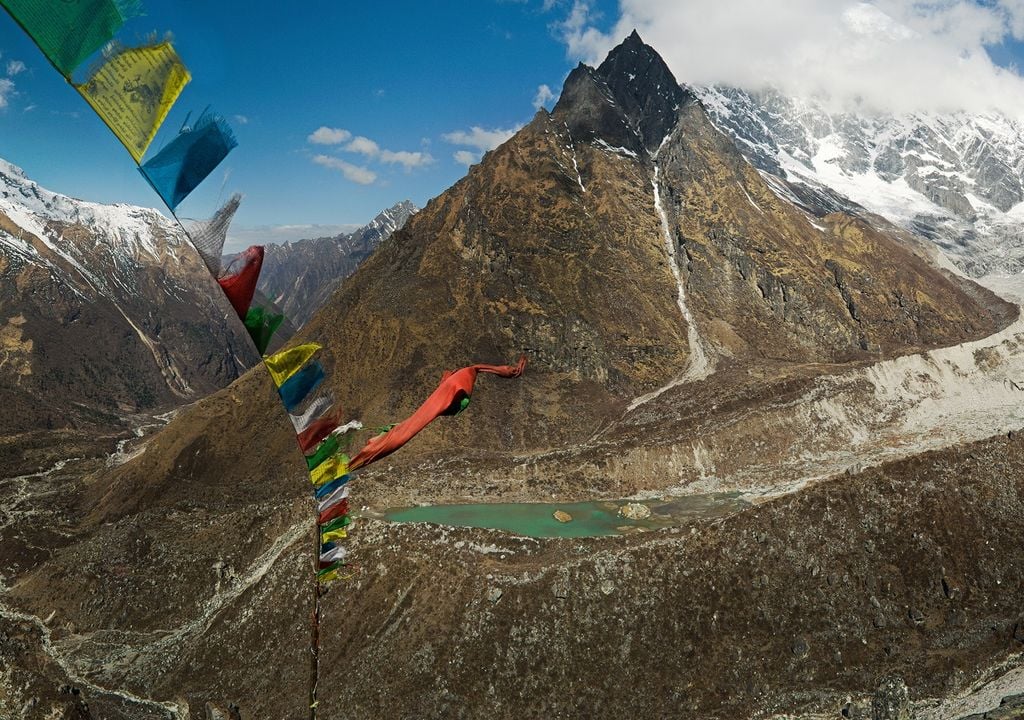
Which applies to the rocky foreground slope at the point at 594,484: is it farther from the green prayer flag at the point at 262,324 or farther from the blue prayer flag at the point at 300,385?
the green prayer flag at the point at 262,324

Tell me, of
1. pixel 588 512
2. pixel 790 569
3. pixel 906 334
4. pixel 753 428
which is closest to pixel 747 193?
pixel 906 334

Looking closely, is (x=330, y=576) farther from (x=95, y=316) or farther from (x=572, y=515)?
(x=95, y=316)

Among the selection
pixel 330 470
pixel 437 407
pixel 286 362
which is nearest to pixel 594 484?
pixel 330 470

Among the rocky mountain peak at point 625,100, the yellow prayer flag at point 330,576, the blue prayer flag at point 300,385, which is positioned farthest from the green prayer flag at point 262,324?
the rocky mountain peak at point 625,100

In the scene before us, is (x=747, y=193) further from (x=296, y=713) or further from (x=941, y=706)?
(x=296, y=713)

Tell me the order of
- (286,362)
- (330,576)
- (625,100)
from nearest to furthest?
1. (286,362)
2. (330,576)
3. (625,100)

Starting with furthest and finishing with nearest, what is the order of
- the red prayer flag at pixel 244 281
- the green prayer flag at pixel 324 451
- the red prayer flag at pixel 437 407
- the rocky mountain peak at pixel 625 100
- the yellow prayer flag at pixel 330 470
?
the rocky mountain peak at pixel 625 100
the yellow prayer flag at pixel 330 470
the green prayer flag at pixel 324 451
the red prayer flag at pixel 437 407
the red prayer flag at pixel 244 281
